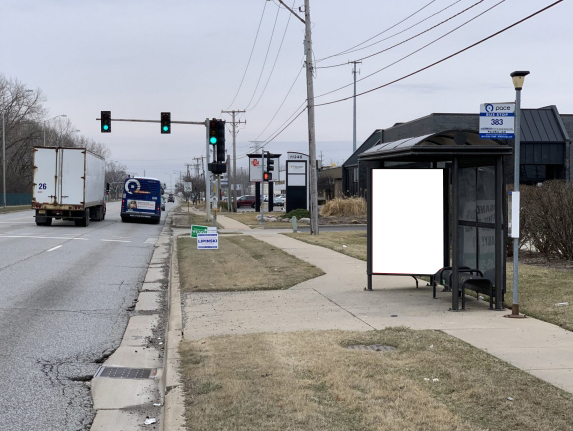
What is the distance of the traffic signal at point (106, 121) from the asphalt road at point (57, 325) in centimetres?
1226

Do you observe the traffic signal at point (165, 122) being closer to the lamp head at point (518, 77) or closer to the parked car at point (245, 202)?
the lamp head at point (518, 77)

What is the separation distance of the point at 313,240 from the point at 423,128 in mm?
21560

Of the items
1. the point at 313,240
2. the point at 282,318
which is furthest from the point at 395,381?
the point at 313,240

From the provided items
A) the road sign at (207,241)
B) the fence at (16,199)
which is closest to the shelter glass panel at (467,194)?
the road sign at (207,241)

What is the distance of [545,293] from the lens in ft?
36.2

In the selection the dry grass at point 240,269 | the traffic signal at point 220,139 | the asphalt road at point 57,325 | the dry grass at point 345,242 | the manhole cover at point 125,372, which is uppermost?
the traffic signal at point 220,139

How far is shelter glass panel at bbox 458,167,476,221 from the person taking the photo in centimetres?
1127

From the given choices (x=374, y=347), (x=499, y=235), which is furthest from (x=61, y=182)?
(x=374, y=347)

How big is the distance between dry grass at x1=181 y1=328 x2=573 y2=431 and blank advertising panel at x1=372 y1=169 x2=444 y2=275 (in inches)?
157

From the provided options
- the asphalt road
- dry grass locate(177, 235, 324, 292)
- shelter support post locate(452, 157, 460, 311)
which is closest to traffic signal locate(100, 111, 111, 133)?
the asphalt road

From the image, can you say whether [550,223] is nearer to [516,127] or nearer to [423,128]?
[516,127]

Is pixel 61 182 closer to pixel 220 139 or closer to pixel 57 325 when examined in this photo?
pixel 220 139

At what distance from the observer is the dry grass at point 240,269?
13.3 metres

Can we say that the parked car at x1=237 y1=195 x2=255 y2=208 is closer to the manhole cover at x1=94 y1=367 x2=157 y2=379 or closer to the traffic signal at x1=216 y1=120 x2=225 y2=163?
the traffic signal at x1=216 y1=120 x2=225 y2=163
